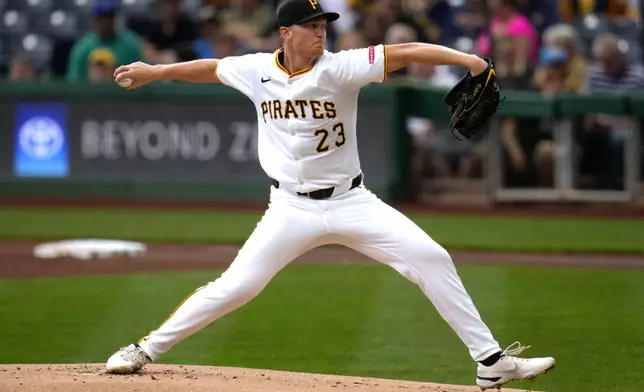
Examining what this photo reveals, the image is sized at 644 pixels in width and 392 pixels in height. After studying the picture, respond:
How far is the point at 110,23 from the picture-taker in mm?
15891

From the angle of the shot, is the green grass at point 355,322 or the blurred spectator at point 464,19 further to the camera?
the blurred spectator at point 464,19

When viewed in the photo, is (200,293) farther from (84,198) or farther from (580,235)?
(84,198)

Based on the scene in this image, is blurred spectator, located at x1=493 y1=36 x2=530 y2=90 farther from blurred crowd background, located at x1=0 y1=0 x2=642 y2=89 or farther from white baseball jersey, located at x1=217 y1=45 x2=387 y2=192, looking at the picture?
white baseball jersey, located at x1=217 y1=45 x2=387 y2=192

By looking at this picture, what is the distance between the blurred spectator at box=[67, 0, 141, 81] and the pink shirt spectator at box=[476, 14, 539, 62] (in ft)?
14.0

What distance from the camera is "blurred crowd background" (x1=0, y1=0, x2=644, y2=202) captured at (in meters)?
14.8

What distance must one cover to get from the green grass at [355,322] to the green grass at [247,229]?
156 cm

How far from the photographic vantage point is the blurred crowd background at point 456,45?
14781 millimetres

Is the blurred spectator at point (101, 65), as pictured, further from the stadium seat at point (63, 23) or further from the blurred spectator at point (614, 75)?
the blurred spectator at point (614, 75)

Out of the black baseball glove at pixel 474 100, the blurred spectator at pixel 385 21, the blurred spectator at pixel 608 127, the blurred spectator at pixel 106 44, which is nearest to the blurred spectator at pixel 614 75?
the blurred spectator at pixel 608 127

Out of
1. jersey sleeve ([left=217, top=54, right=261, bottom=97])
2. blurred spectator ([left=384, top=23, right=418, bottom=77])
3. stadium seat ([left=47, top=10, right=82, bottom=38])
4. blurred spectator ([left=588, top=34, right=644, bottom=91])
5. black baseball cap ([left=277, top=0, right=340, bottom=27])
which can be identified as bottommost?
blurred spectator ([left=588, top=34, right=644, bottom=91])

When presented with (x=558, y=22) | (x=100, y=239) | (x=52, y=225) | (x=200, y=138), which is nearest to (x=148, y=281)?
(x=100, y=239)

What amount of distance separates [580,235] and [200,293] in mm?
7704

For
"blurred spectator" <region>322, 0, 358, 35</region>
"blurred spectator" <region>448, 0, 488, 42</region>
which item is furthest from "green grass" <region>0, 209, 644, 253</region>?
"blurred spectator" <region>322, 0, 358, 35</region>

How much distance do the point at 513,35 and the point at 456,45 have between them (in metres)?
1.20
